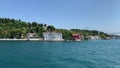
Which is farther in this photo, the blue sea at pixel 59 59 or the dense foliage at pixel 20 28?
the dense foliage at pixel 20 28

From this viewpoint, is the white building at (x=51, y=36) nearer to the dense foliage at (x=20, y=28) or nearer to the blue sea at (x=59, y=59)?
the dense foliage at (x=20, y=28)

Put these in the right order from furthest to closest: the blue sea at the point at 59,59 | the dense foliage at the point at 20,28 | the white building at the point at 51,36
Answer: the white building at the point at 51,36 < the dense foliage at the point at 20,28 < the blue sea at the point at 59,59

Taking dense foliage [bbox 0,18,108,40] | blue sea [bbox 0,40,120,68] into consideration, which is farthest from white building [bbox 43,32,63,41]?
A: blue sea [bbox 0,40,120,68]

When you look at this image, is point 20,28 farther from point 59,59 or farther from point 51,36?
point 59,59

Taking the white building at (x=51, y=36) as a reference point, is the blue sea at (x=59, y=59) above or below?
below

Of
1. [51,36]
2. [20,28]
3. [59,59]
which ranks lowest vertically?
[59,59]

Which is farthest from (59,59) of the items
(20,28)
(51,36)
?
(20,28)

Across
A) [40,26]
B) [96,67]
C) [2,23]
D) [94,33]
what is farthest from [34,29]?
[96,67]

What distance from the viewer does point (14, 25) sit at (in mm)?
90750

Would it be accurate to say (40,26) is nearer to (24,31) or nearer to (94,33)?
(24,31)

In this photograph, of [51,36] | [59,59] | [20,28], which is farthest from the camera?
[20,28]

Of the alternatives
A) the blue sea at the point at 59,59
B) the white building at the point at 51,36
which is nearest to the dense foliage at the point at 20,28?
the white building at the point at 51,36

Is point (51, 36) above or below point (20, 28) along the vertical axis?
below

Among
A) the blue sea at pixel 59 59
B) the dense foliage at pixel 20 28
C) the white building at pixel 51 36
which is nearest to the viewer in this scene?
the blue sea at pixel 59 59
